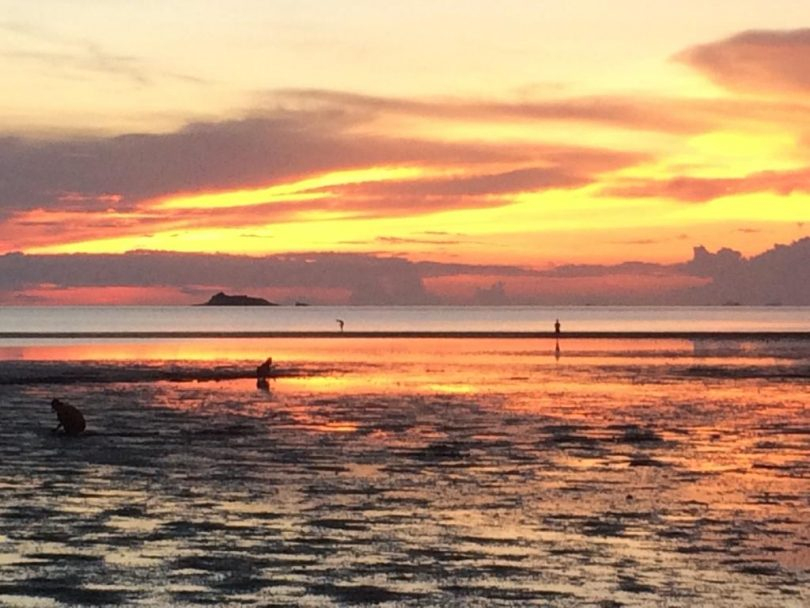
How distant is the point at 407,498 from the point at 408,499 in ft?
0.36

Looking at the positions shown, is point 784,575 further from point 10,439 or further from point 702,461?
point 10,439

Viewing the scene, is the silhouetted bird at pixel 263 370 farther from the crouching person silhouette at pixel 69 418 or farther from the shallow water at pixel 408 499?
the crouching person silhouette at pixel 69 418

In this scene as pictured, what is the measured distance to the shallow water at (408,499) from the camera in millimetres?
14422

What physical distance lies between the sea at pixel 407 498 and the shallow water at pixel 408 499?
0.06m

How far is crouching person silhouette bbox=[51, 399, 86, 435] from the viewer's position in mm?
30750

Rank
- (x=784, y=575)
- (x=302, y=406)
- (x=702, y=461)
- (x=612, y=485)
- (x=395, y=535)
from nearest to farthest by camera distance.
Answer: (x=784, y=575), (x=395, y=535), (x=612, y=485), (x=702, y=461), (x=302, y=406)

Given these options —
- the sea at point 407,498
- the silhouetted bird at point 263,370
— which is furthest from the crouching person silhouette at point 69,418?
the silhouetted bird at point 263,370

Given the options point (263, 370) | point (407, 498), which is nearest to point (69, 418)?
point (407, 498)

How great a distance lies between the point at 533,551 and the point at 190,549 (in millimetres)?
4177

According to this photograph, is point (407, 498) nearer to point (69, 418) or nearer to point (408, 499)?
point (408, 499)

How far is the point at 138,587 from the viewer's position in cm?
1419

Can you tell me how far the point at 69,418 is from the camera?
30875 mm

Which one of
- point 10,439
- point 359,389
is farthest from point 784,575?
point 359,389

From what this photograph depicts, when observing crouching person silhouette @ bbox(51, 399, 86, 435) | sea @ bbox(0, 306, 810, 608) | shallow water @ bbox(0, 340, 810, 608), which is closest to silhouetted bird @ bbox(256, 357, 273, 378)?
sea @ bbox(0, 306, 810, 608)
